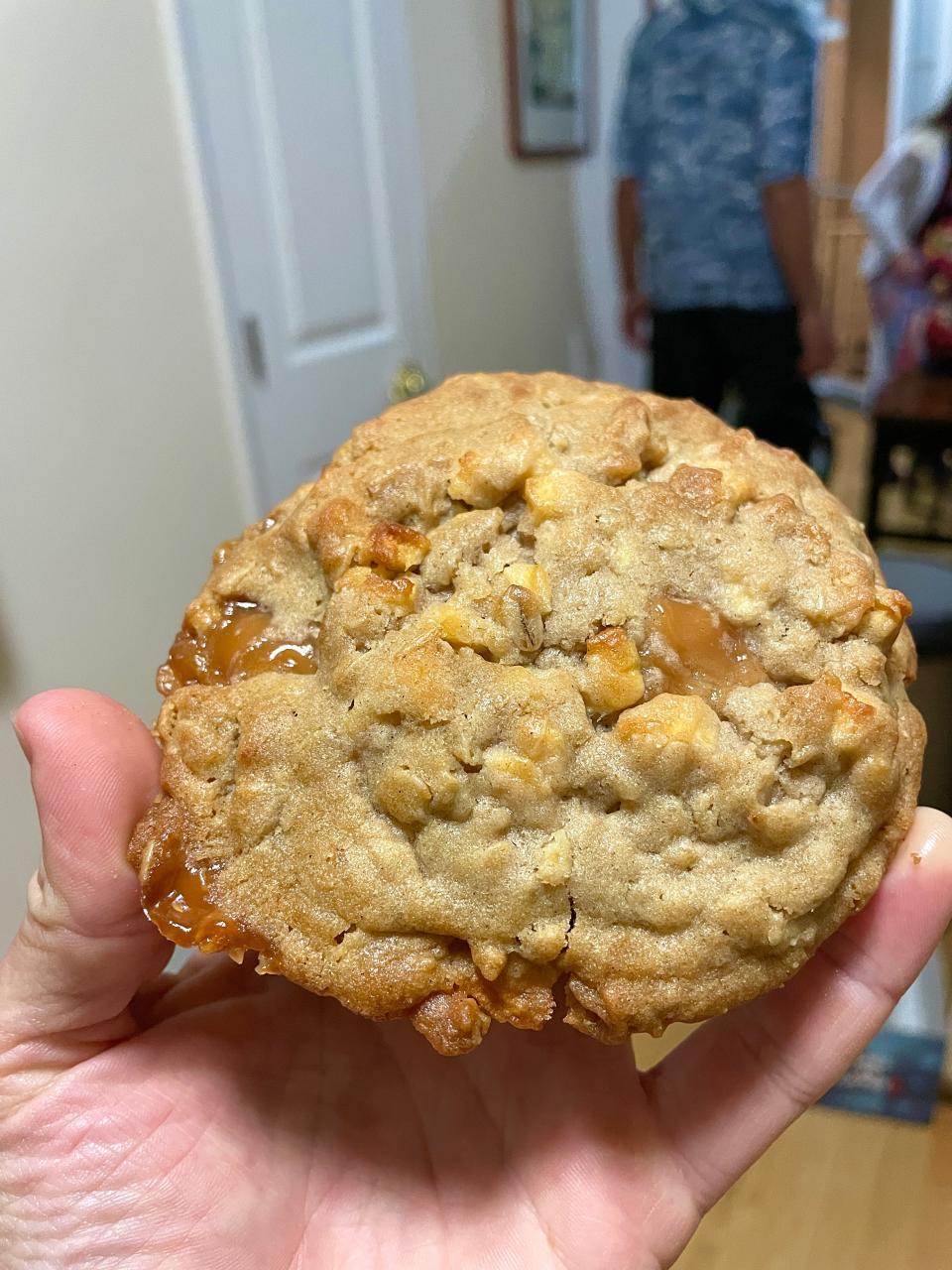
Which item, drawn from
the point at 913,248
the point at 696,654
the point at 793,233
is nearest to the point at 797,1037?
the point at 696,654

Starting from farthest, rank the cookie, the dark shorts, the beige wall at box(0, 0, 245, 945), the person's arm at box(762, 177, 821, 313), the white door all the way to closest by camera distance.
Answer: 1. the dark shorts
2. the person's arm at box(762, 177, 821, 313)
3. the white door
4. the beige wall at box(0, 0, 245, 945)
5. the cookie

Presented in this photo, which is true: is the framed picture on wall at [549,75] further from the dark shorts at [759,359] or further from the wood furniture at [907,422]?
the wood furniture at [907,422]

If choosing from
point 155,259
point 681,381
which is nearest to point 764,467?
point 155,259

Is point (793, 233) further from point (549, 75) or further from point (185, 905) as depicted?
point (185, 905)

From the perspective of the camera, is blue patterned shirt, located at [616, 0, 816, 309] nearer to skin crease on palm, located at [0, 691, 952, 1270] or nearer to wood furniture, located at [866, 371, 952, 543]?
wood furniture, located at [866, 371, 952, 543]

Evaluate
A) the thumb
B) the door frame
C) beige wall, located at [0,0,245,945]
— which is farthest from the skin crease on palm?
the door frame

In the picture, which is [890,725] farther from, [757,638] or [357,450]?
[357,450]
